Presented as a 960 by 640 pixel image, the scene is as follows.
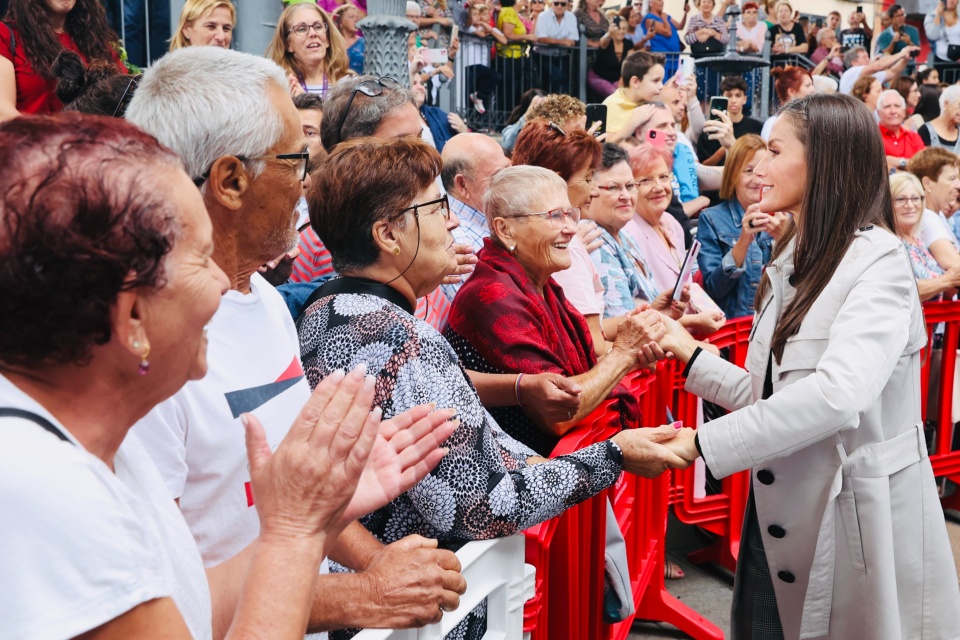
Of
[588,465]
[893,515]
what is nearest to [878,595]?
[893,515]

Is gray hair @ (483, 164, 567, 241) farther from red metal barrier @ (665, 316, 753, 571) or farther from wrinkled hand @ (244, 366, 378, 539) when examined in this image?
wrinkled hand @ (244, 366, 378, 539)

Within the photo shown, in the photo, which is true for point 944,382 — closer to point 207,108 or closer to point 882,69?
point 207,108

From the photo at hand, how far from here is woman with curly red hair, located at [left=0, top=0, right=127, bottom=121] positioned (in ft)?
13.4

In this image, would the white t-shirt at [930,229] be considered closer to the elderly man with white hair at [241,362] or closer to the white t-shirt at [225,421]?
the elderly man with white hair at [241,362]

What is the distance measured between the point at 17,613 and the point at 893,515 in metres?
2.57

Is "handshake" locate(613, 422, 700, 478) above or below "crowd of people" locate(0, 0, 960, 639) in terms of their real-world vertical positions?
below

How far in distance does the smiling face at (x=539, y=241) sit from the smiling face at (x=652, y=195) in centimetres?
205

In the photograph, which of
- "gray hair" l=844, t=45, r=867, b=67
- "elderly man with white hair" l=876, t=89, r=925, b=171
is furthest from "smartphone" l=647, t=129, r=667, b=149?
"gray hair" l=844, t=45, r=867, b=67

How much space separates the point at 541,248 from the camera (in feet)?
11.1

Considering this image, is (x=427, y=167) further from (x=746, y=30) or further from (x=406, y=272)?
(x=746, y=30)

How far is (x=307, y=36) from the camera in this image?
5.46 meters

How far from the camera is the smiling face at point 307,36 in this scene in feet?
A: 17.9

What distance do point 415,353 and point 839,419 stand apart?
4.29 feet

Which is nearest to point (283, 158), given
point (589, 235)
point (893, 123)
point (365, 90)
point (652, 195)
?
point (365, 90)
